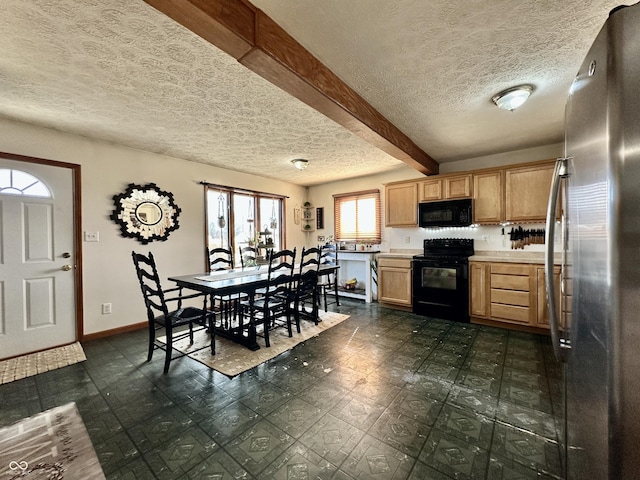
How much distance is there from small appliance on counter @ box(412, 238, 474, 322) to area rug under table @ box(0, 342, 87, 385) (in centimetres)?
422

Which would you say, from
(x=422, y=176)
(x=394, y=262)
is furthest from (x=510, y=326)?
(x=422, y=176)

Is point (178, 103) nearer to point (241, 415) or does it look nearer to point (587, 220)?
point (241, 415)

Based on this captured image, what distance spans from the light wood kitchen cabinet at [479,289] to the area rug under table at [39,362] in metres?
Result: 4.62

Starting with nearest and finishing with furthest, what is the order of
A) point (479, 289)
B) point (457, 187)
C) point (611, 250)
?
point (611, 250), point (479, 289), point (457, 187)

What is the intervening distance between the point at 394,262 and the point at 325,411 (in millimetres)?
2959

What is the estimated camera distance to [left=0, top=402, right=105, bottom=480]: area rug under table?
4.75 feet

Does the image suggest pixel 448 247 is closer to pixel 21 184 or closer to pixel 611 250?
pixel 611 250

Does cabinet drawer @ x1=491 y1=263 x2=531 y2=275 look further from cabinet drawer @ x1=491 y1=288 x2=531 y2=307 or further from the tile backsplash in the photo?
the tile backsplash

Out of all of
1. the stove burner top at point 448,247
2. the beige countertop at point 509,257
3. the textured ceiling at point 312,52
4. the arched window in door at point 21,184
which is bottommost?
the beige countertop at point 509,257

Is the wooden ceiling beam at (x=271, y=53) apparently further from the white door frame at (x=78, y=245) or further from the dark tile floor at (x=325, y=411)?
the white door frame at (x=78, y=245)

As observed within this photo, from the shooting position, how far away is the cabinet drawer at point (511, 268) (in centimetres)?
339

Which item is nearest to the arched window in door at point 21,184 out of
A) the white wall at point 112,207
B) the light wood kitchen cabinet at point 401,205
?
the white wall at point 112,207

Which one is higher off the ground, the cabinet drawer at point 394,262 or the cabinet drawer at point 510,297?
the cabinet drawer at point 394,262

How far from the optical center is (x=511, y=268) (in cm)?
348
